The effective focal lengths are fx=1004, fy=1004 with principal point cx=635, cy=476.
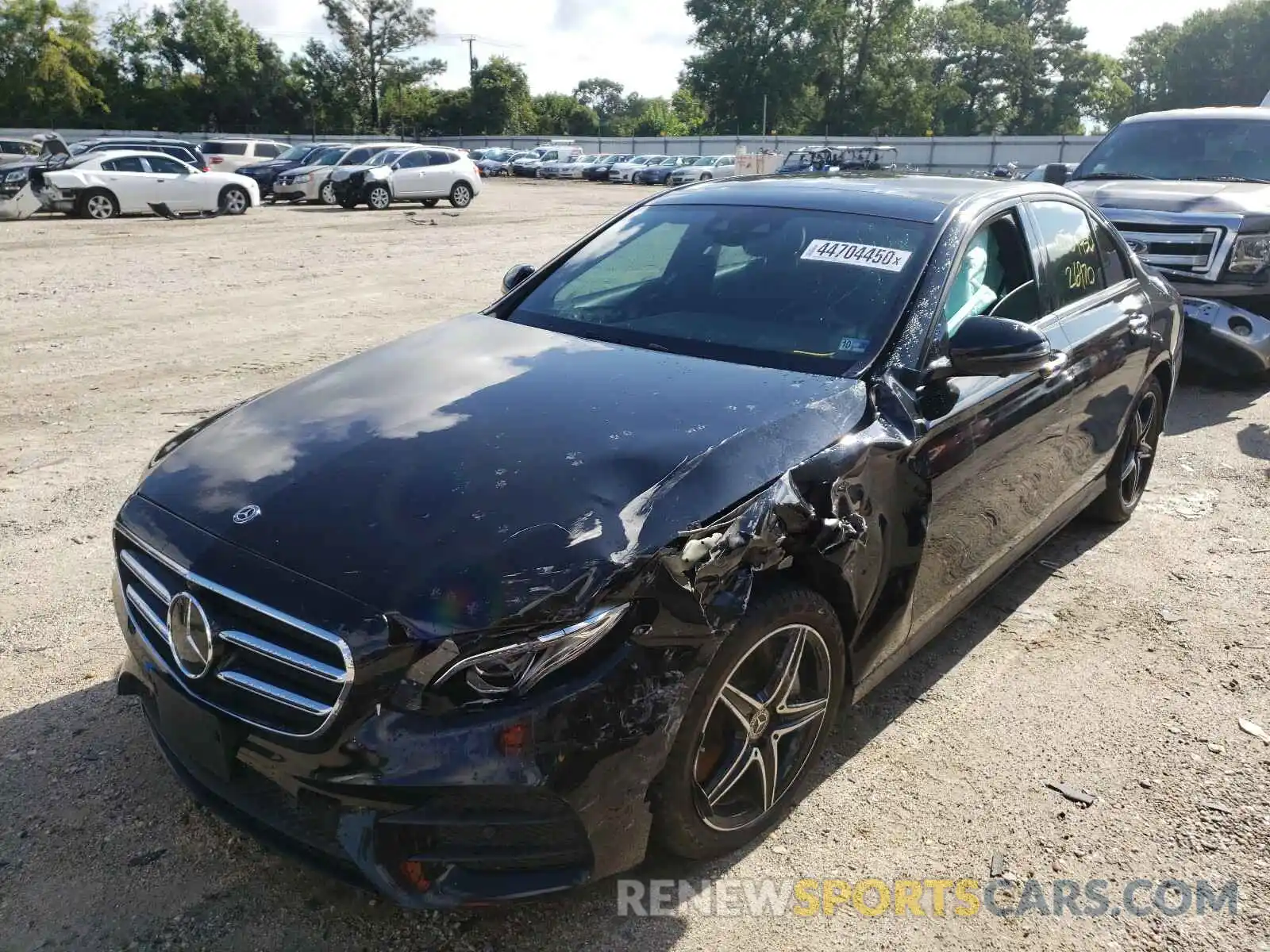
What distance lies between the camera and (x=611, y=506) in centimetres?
235

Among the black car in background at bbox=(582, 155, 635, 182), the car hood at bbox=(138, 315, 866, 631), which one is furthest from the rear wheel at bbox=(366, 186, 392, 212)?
the car hood at bbox=(138, 315, 866, 631)

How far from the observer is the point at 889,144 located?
5478 cm

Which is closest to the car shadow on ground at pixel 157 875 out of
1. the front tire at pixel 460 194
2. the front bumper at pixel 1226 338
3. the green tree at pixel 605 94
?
the front bumper at pixel 1226 338

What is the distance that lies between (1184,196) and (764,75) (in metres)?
75.6

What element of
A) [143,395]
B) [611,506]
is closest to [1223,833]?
[611,506]

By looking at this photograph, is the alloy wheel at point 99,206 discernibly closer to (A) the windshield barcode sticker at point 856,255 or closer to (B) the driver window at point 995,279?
(A) the windshield barcode sticker at point 856,255

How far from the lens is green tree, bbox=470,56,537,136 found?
77000mm

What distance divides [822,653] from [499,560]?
1.02 metres

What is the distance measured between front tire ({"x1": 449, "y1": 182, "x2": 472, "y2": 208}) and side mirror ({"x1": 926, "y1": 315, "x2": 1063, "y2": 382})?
2556 cm

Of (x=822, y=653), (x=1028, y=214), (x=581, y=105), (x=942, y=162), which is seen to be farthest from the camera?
(x=581, y=105)

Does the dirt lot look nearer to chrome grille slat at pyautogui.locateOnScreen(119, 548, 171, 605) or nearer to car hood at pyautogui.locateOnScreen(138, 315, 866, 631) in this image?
chrome grille slat at pyautogui.locateOnScreen(119, 548, 171, 605)

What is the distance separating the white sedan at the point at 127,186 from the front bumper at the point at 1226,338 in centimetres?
2012

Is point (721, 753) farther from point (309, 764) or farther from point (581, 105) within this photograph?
point (581, 105)

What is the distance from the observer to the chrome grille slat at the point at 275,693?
212 centimetres
